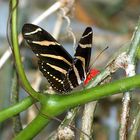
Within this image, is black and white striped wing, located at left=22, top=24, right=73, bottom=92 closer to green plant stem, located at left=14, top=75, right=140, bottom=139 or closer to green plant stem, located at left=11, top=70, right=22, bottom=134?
green plant stem, located at left=14, top=75, right=140, bottom=139

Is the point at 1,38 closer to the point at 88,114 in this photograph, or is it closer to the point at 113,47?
the point at 113,47

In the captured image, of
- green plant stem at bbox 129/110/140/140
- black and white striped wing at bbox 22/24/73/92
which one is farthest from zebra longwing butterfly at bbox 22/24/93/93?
green plant stem at bbox 129/110/140/140

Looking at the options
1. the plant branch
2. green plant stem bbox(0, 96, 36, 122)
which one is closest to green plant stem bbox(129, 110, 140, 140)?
the plant branch

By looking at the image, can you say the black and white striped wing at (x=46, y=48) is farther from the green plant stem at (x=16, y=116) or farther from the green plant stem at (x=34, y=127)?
the green plant stem at (x=16, y=116)

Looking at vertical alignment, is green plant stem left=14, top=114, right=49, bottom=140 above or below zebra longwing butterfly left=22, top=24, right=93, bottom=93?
below

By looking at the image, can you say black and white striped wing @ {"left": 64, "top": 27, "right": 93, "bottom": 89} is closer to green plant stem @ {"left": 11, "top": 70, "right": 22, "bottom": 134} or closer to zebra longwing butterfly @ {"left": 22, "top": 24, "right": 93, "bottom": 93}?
zebra longwing butterfly @ {"left": 22, "top": 24, "right": 93, "bottom": 93}

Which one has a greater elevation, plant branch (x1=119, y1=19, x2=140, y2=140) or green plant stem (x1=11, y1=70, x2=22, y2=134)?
plant branch (x1=119, y1=19, x2=140, y2=140)

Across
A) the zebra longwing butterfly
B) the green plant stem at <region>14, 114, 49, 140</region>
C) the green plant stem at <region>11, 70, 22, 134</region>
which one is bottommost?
the green plant stem at <region>11, 70, 22, 134</region>

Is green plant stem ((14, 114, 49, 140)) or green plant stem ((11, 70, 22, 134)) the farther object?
green plant stem ((11, 70, 22, 134))

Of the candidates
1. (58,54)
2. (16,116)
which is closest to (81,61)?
(58,54)

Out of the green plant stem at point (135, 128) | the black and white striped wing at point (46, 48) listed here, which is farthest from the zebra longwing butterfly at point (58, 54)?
the green plant stem at point (135, 128)
